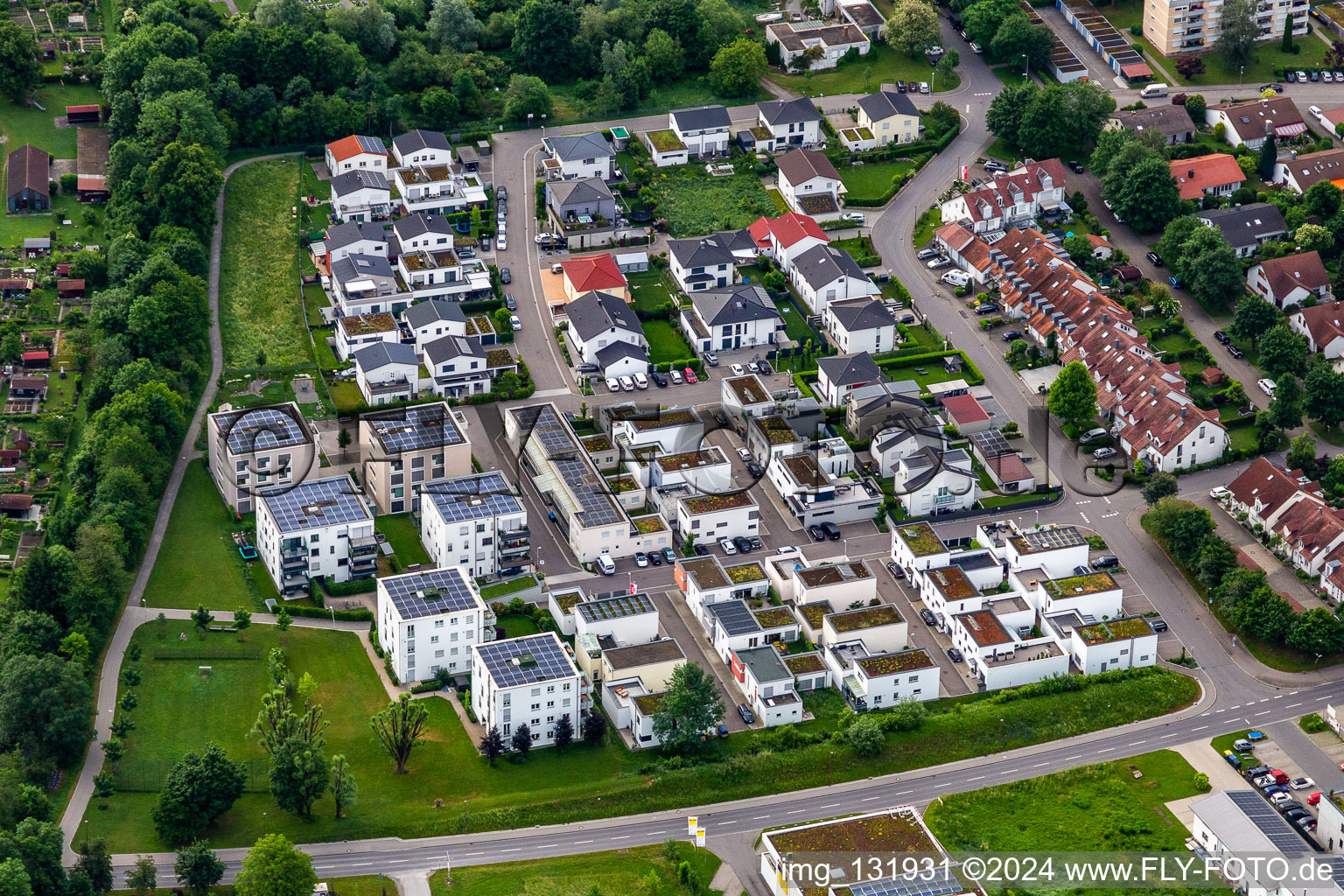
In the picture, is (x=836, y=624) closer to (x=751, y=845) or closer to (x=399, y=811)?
(x=751, y=845)

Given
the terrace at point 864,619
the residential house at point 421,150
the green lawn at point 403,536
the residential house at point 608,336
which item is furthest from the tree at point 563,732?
the residential house at point 421,150

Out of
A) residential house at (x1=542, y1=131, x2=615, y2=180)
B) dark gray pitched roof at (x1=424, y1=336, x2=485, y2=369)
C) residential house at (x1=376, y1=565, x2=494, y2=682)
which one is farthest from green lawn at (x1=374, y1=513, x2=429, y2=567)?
residential house at (x1=542, y1=131, x2=615, y2=180)

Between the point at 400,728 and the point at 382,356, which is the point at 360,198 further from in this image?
the point at 400,728

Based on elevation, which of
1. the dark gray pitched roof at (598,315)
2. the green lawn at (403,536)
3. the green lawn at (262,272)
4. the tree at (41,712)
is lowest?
the green lawn at (262,272)

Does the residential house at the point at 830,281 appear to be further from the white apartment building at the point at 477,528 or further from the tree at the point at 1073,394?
the white apartment building at the point at 477,528

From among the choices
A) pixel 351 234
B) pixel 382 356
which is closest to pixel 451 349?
pixel 382 356

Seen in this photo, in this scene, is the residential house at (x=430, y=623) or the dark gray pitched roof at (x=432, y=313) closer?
the residential house at (x=430, y=623)
